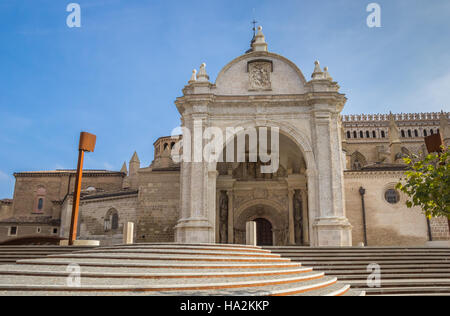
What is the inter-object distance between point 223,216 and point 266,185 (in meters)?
3.53

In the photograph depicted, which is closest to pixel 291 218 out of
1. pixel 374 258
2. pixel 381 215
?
pixel 381 215

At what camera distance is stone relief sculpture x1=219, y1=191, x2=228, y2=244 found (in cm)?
2375

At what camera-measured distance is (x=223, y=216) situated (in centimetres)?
2417

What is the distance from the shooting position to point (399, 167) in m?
24.9

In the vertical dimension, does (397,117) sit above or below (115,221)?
above

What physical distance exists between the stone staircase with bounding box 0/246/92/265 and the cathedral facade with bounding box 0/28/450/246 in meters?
7.15

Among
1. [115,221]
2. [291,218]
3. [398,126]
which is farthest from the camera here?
[398,126]

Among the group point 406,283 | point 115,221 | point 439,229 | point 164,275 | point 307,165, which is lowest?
point 406,283

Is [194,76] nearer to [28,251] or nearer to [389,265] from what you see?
[28,251]

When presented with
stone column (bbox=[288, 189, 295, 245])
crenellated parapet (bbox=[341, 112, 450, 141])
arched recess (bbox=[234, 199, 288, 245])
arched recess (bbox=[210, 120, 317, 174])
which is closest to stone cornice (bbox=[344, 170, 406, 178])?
stone column (bbox=[288, 189, 295, 245])

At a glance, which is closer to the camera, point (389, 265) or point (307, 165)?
point (389, 265)
